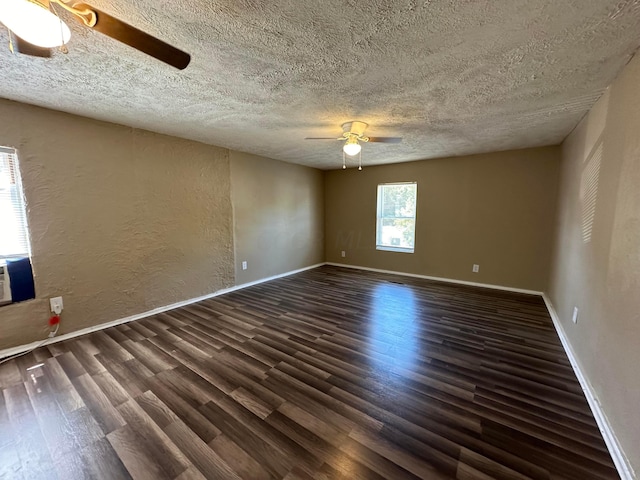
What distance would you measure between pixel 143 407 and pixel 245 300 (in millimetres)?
2027

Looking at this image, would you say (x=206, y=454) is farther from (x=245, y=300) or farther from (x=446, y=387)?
(x=245, y=300)

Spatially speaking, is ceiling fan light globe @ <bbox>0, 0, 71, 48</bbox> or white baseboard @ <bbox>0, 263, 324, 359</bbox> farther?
white baseboard @ <bbox>0, 263, 324, 359</bbox>

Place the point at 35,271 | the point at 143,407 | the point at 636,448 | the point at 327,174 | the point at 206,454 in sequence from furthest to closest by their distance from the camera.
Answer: the point at 327,174 < the point at 35,271 < the point at 143,407 < the point at 206,454 < the point at 636,448

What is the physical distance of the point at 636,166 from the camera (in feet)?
4.65

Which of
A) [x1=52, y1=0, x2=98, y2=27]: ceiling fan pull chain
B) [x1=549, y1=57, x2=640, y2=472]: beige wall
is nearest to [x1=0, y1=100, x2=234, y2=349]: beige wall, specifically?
[x1=52, y1=0, x2=98, y2=27]: ceiling fan pull chain

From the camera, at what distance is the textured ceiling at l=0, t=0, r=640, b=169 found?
1.24 meters

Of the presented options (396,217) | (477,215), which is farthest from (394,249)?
(477,215)

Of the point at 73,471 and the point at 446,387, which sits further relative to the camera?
the point at 446,387

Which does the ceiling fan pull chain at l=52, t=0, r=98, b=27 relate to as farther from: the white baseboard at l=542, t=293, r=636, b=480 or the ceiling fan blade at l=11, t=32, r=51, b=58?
the white baseboard at l=542, t=293, r=636, b=480

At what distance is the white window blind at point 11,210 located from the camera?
2270mm

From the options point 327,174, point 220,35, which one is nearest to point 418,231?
point 327,174

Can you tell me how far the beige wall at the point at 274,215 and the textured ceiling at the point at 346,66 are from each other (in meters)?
1.42

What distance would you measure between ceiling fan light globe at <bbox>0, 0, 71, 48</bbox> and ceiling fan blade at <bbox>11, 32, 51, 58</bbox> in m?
0.20

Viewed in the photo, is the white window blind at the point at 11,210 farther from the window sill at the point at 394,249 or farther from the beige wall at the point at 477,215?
the window sill at the point at 394,249
